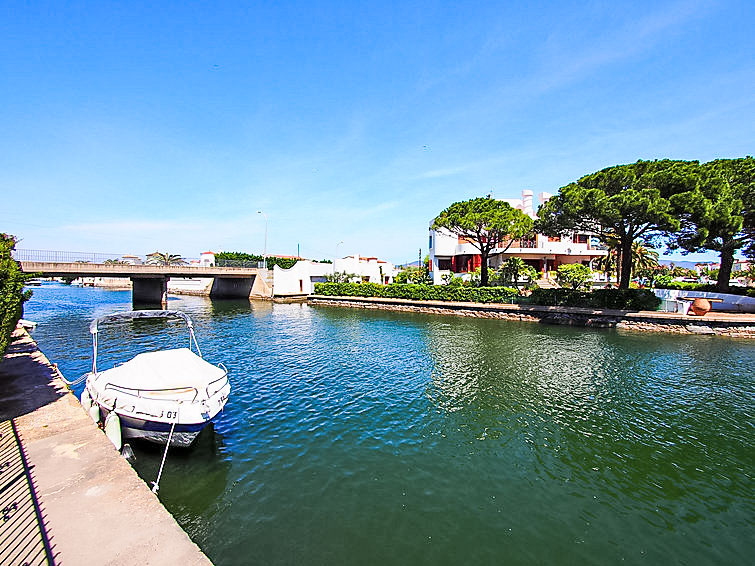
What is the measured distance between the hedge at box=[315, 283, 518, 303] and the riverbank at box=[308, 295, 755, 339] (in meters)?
0.90

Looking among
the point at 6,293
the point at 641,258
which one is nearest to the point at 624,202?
→ the point at 641,258

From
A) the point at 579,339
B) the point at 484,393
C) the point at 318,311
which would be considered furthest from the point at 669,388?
the point at 318,311

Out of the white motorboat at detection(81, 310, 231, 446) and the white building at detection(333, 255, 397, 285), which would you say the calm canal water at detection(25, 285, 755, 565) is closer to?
the white motorboat at detection(81, 310, 231, 446)

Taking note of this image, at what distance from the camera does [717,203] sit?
26.8 m

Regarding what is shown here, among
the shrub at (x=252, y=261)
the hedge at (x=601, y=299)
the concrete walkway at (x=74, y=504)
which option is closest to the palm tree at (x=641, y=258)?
the hedge at (x=601, y=299)

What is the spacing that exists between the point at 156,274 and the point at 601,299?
161 ft

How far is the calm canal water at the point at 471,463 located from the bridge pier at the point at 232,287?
1566 inches

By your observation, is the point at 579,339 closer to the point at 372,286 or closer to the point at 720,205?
the point at 720,205

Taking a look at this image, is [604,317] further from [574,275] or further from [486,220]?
[486,220]

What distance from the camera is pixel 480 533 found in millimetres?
7250

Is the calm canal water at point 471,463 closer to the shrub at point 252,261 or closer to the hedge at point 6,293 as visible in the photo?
the hedge at point 6,293

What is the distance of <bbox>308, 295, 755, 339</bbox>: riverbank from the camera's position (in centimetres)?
2762

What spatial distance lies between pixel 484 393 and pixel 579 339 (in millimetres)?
15250

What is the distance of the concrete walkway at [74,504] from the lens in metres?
5.00
